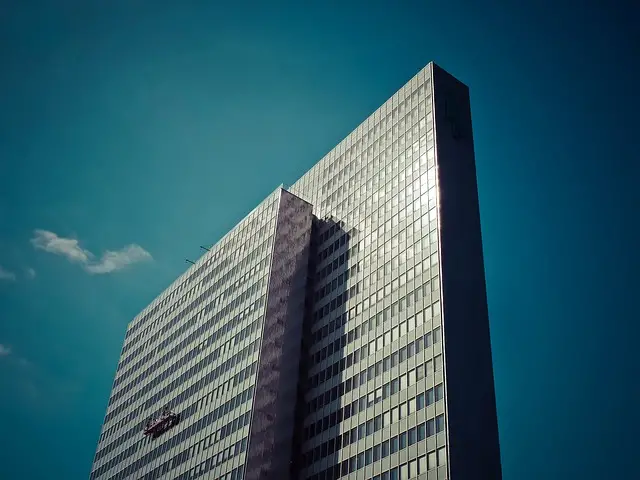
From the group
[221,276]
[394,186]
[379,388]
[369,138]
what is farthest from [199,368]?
[369,138]

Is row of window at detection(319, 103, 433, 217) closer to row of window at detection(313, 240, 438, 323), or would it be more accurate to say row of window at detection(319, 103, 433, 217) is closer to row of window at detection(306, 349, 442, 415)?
row of window at detection(313, 240, 438, 323)

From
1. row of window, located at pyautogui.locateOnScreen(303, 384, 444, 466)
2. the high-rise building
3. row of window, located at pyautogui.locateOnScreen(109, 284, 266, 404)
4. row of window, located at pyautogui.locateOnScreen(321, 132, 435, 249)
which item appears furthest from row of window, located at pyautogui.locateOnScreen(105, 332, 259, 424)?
row of window, located at pyautogui.locateOnScreen(321, 132, 435, 249)

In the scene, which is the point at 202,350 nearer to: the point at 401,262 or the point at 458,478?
the point at 401,262

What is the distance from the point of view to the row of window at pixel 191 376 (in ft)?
337

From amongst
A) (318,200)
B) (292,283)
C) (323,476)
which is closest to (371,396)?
(323,476)

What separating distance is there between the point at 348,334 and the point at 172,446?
34340 millimetres

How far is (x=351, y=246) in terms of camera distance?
105125mm

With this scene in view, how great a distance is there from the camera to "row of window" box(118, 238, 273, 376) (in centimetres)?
11156

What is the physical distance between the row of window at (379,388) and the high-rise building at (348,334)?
8.8 inches

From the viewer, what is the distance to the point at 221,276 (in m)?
122

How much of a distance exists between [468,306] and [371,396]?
1548 centimetres

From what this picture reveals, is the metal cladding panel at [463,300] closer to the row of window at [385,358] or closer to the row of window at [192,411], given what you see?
the row of window at [385,358]

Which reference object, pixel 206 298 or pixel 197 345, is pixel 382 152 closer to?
pixel 206 298

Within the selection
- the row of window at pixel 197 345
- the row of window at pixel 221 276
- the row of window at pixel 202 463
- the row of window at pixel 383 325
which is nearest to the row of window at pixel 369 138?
the row of window at pixel 221 276
